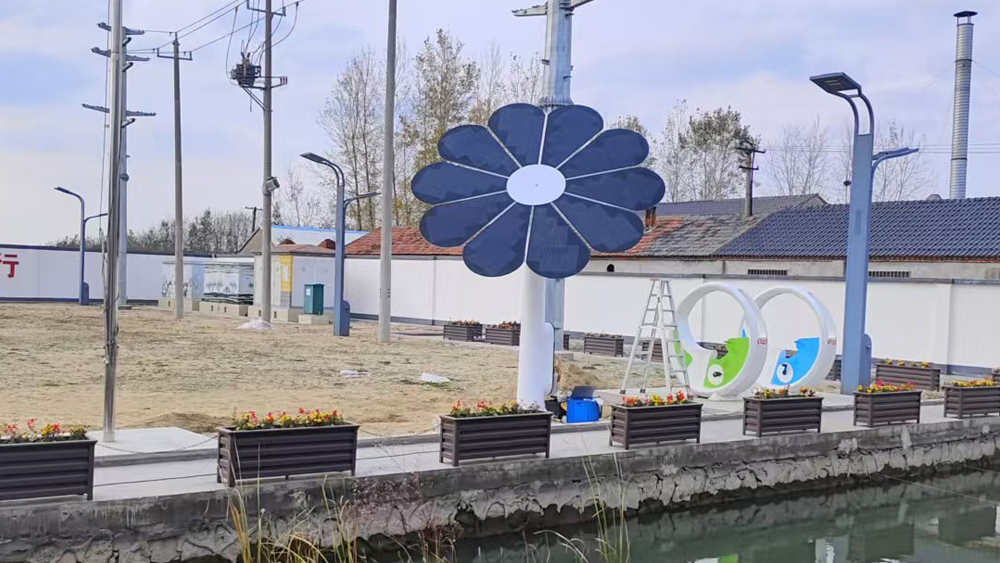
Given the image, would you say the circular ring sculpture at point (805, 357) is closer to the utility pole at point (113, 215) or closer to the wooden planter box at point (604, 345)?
the wooden planter box at point (604, 345)

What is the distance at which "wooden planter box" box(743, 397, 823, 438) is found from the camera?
1212 centimetres

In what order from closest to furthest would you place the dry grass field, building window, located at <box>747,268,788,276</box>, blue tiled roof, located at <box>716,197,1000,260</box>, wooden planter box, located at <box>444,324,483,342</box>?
the dry grass field, blue tiled roof, located at <box>716,197,1000,260</box>, building window, located at <box>747,268,788,276</box>, wooden planter box, located at <box>444,324,483,342</box>

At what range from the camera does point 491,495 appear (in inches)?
377

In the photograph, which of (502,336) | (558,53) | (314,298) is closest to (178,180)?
(314,298)

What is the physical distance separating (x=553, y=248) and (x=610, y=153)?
5.11ft

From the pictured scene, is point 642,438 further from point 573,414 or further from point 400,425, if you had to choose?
point 400,425

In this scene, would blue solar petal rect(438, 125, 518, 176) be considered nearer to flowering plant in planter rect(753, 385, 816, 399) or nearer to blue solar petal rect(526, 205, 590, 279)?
blue solar petal rect(526, 205, 590, 279)

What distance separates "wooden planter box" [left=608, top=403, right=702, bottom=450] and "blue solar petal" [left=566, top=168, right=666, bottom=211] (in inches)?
111

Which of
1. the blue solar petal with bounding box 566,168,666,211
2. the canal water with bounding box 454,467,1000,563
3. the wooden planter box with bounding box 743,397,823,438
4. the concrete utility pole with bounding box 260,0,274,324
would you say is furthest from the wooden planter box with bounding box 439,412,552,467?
the concrete utility pole with bounding box 260,0,274,324

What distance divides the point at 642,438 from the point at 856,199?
8.25 m

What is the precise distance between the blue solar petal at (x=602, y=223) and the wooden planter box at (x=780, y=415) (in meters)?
2.62

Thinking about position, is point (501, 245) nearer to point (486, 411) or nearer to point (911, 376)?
point (486, 411)

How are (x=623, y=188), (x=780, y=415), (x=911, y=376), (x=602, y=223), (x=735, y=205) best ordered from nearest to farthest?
(x=780, y=415) < (x=602, y=223) < (x=623, y=188) < (x=911, y=376) < (x=735, y=205)

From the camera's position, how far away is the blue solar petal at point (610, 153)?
41.0 ft
